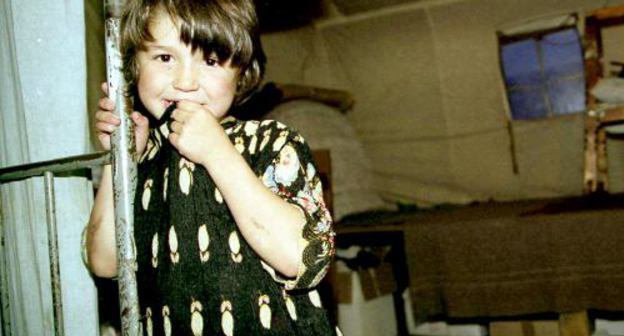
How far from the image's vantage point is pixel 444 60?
3855mm

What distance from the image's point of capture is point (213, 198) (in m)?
0.94

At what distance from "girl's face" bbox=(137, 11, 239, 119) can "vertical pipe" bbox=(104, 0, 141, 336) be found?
0.12 metres


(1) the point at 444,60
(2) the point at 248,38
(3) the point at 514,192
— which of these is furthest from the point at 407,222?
(2) the point at 248,38

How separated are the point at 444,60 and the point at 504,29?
18.0 inches

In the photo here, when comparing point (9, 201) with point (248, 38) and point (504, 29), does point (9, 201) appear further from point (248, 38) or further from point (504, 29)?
point (504, 29)

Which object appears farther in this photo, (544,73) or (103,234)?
(544,73)

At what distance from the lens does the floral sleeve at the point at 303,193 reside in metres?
0.85

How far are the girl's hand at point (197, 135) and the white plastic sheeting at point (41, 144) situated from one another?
509 mm

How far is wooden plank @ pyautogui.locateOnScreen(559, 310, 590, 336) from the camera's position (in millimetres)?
2432

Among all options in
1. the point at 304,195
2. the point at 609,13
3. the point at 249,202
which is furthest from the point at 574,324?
the point at 249,202

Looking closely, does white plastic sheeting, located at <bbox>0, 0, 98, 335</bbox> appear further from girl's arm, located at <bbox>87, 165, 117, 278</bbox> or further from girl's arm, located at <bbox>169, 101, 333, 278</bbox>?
girl's arm, located at <bbox>169, 101, 333, 278</bbox>

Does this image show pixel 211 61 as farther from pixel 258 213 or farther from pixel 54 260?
pixel 54 260

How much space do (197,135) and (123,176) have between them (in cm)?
13

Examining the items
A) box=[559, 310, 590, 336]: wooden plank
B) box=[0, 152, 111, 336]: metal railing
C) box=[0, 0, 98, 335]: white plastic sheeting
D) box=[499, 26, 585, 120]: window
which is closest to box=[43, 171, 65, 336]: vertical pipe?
box=[0, 152, 111, 336]: metal railing
